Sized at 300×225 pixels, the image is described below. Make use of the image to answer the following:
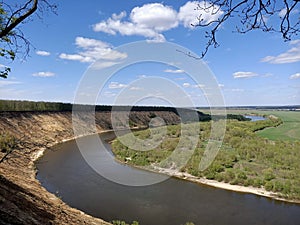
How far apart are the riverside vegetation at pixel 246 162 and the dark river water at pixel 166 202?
157 cm

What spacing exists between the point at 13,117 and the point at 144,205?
23557 mm

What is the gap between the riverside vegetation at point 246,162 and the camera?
1644 centimetres

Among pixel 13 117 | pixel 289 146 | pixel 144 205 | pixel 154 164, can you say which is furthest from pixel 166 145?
pixel 13 117

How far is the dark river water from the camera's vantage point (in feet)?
39.5

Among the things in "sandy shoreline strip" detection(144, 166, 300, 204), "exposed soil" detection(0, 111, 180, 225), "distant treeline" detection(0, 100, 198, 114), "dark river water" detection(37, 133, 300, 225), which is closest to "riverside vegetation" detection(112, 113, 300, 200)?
"sandy shoreline strip" detection(144, 166, 300, 204)

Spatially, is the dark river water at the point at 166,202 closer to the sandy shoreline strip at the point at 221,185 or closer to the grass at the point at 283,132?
the sandy shoreline strip at the point at 221,185

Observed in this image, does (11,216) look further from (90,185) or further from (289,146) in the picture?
(289,146)

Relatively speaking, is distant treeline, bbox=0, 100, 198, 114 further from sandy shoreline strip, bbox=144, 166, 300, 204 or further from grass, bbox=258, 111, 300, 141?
grass, bbox=258, 111, 300, 141

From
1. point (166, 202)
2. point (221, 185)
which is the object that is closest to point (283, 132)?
point (221, 185)

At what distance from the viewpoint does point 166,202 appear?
1379cm

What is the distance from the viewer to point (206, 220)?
1184 centimetres

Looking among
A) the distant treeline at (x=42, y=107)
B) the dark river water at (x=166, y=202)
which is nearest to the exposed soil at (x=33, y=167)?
the distant treeline at (x=42, y=107)

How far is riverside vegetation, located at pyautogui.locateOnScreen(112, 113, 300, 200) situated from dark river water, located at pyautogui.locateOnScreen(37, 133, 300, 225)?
157cm

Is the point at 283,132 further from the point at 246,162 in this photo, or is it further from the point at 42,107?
the point at 42,107
